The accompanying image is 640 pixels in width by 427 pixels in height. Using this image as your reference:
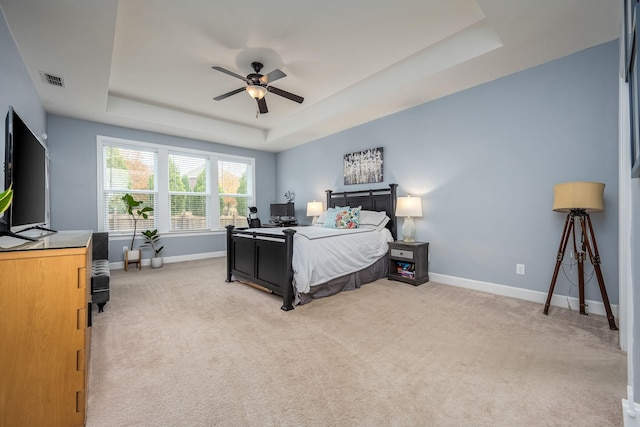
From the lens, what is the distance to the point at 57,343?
125 cm

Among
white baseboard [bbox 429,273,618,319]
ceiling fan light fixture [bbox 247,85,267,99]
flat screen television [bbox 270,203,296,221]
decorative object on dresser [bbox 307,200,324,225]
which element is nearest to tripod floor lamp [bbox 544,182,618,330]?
white baseboard [bbox 429,273,618,319]

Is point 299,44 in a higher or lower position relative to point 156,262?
higher

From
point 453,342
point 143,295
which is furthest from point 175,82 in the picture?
point 453,342

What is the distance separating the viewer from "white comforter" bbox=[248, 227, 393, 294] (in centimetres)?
295

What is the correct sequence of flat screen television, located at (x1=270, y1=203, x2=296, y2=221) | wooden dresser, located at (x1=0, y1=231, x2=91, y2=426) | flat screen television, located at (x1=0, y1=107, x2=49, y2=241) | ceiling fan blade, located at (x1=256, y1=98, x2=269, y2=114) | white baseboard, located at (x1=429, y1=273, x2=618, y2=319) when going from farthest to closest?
flat screen television, located at (x1=270, y1=203, x2=296, y2=221)
ceiling fan blade, located at (x1=256, y1=98, x2=269, y2=114)
white baseboard, located at (x1=429, y1=273, x2=618, y2=319)
flat screen television, located at (x1=0, y1=107, x2=49, y2=241)
wooden dresser, located at (x1=0, y1=231, x2=91, y2=426)

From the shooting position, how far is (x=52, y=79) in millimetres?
3254

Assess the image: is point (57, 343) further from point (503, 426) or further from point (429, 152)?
point (429, 152)

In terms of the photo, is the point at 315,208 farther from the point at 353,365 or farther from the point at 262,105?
the point at 353,365

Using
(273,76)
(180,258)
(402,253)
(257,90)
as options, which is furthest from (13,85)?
(402,253)

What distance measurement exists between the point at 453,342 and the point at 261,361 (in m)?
1.46

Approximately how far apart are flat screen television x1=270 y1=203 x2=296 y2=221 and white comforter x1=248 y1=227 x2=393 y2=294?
2.53 m

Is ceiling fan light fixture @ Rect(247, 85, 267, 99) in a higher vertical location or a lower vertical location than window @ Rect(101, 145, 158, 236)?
higher

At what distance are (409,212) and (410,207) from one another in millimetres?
73

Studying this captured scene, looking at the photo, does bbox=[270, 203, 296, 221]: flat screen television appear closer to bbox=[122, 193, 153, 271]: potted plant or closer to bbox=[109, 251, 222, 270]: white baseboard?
bbox=[109, 251, 222, 270]: white baseboard
